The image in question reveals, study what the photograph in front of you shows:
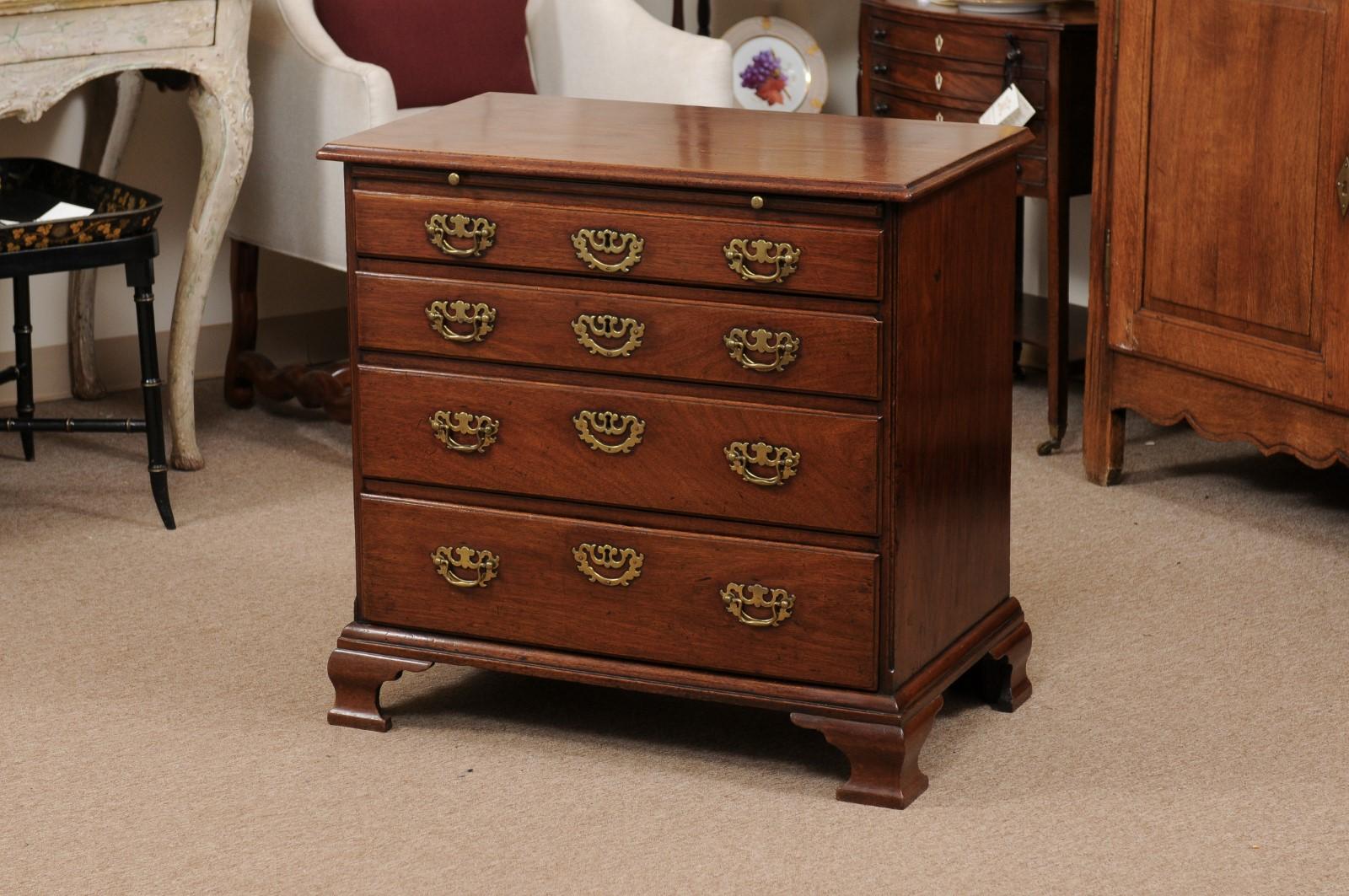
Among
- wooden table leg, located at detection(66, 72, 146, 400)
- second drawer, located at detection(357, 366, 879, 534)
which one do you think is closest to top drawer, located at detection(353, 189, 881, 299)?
second drawer, located at detection(357, 366, 879, 534)

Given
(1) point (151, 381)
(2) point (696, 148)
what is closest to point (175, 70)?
(1) point (151, 381)

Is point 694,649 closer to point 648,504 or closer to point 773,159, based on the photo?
point 648,504

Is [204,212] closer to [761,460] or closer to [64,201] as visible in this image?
[64,201]

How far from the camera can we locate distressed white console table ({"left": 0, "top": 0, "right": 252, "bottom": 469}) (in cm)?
290

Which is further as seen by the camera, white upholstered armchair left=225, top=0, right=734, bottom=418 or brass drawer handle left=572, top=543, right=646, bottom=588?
white upholstered armchair left=225, top=0, right=734, bottom=418

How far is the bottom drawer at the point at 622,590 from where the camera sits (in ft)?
6.75

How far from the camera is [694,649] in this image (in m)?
2.12

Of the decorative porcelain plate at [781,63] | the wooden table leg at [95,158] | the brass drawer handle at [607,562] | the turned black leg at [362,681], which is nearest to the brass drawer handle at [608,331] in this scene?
the brass drawer handle at [607,562]

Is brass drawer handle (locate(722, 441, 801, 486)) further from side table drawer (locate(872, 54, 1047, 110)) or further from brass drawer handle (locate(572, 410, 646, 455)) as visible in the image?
side table drawer (locate(872, 54, 1047, 110))

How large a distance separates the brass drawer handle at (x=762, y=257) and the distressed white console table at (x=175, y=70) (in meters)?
1.41

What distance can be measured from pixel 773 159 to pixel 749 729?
0.69 m

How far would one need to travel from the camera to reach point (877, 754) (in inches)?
80.7

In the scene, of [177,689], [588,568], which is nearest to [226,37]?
[177,689]

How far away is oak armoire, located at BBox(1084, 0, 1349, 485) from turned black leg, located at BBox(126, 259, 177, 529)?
5.04 ft
